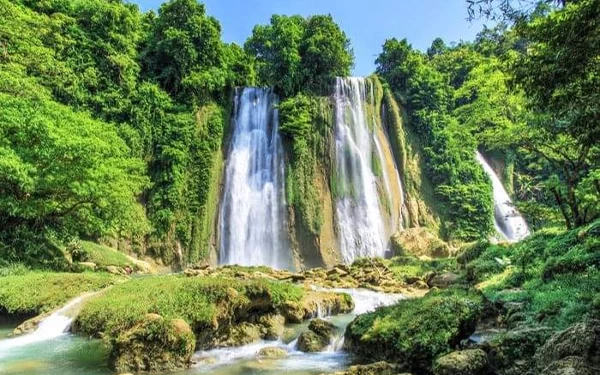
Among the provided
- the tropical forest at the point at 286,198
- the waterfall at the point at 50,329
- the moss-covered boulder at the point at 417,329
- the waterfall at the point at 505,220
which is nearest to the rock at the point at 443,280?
the tropical forest at the point at 286,198

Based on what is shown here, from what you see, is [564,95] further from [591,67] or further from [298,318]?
[298,318]

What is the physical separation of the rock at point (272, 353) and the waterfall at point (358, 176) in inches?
715

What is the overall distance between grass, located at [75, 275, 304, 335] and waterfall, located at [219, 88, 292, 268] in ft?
51.2

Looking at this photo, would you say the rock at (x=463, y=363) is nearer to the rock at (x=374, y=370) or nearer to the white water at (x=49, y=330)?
the rock at (x=374, y=370)

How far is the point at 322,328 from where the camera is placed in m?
9.02

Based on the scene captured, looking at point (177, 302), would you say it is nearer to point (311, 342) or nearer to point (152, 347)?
point (152, 347)

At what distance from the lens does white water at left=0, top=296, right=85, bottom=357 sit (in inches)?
356

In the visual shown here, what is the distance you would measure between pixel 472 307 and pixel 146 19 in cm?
3131

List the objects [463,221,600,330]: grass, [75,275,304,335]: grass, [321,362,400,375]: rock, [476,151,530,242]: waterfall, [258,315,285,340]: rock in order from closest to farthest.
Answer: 1. [321,362,400,375]: rock
2. [463,221,600,330]: grass
3. [75,275,304,335]: grass
4. [258,315,285,340]: rock
5. [476,151,530,242]: waterfall

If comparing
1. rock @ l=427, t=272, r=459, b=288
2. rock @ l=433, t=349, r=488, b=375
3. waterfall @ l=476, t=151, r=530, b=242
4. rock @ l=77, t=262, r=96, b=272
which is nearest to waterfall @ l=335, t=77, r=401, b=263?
waterfall @ l=476, t=151, r=530, b=242

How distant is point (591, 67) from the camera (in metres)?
6.54

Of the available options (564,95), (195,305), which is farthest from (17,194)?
(564,95)

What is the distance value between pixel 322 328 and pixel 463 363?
373cm

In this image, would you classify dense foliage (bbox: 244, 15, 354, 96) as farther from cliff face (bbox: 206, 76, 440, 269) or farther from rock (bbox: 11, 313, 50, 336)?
rock (bbox: 11, 313, 50, 336)
